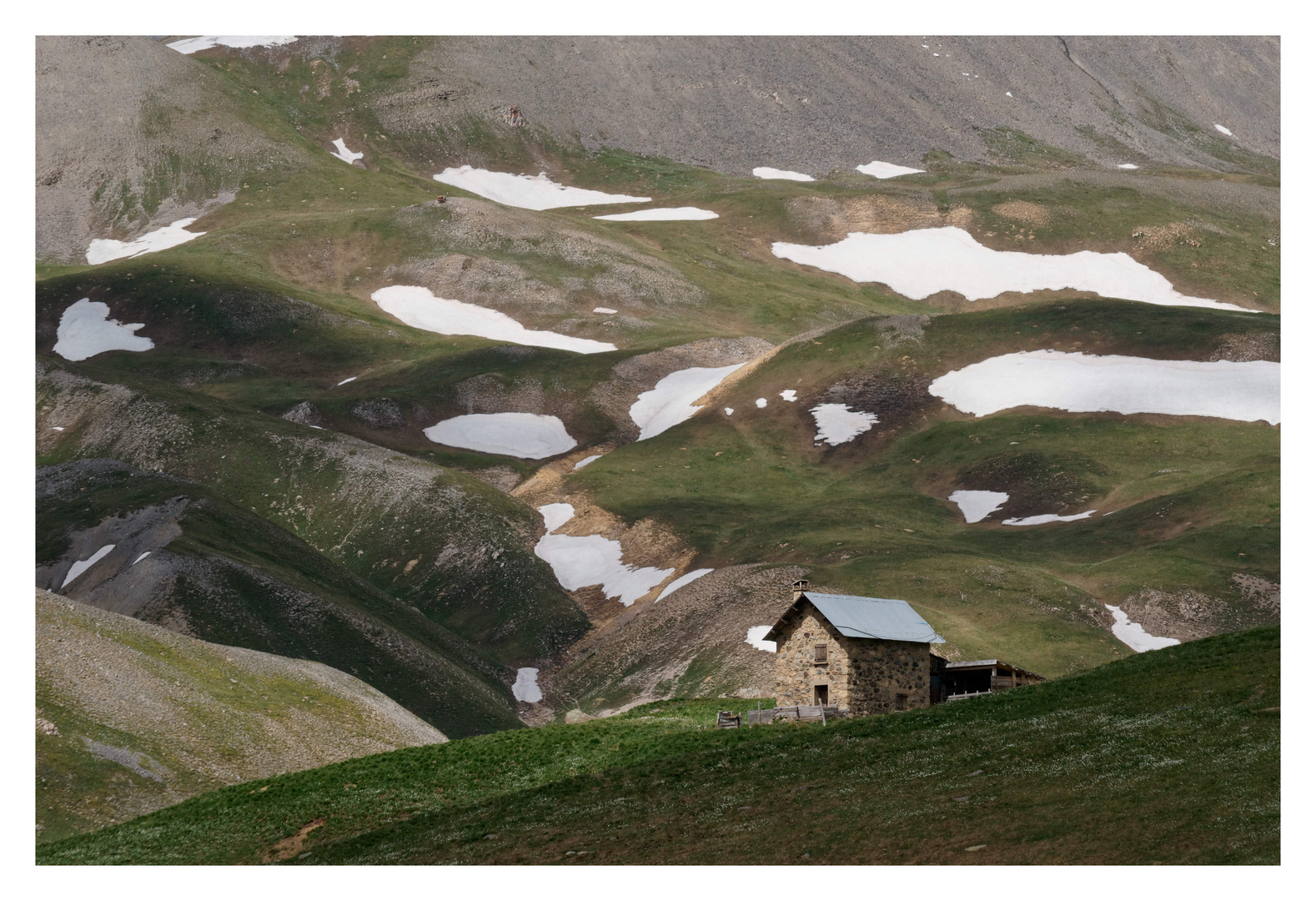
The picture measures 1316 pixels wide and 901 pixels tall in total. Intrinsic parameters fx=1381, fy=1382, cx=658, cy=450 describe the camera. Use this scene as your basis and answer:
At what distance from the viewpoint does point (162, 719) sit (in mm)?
50219

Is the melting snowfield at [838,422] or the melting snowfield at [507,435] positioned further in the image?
the melting snowfield at [507,435]

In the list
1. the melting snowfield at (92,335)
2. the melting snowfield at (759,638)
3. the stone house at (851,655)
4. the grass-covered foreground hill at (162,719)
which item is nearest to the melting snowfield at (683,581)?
the melting snowfield at (759,638)

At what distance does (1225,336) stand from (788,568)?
57.4 meters

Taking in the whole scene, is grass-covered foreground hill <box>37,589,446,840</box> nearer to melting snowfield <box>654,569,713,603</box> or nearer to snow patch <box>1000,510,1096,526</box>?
melting snowfield <box>654,569,713,603</box>

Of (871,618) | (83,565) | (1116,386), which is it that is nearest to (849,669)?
(871,618)

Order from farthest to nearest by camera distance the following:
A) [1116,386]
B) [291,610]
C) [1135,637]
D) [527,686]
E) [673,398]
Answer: [673,398], [1116,386], [527,686], [291,610], [1135,637]

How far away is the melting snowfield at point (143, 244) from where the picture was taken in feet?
586

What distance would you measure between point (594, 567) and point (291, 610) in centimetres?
2683

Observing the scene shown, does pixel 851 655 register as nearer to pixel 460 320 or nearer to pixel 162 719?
pixel 162 719

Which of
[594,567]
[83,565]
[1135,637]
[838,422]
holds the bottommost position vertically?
[1135,637]

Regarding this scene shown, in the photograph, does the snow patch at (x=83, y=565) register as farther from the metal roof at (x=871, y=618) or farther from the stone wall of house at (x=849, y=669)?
the stone wall of house at (x=849, y=669)

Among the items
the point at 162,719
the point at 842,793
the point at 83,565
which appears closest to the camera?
the point at 842,793

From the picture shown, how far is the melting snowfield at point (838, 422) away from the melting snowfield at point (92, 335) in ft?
245

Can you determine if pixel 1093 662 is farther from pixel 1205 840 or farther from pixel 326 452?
pixel 326 452
